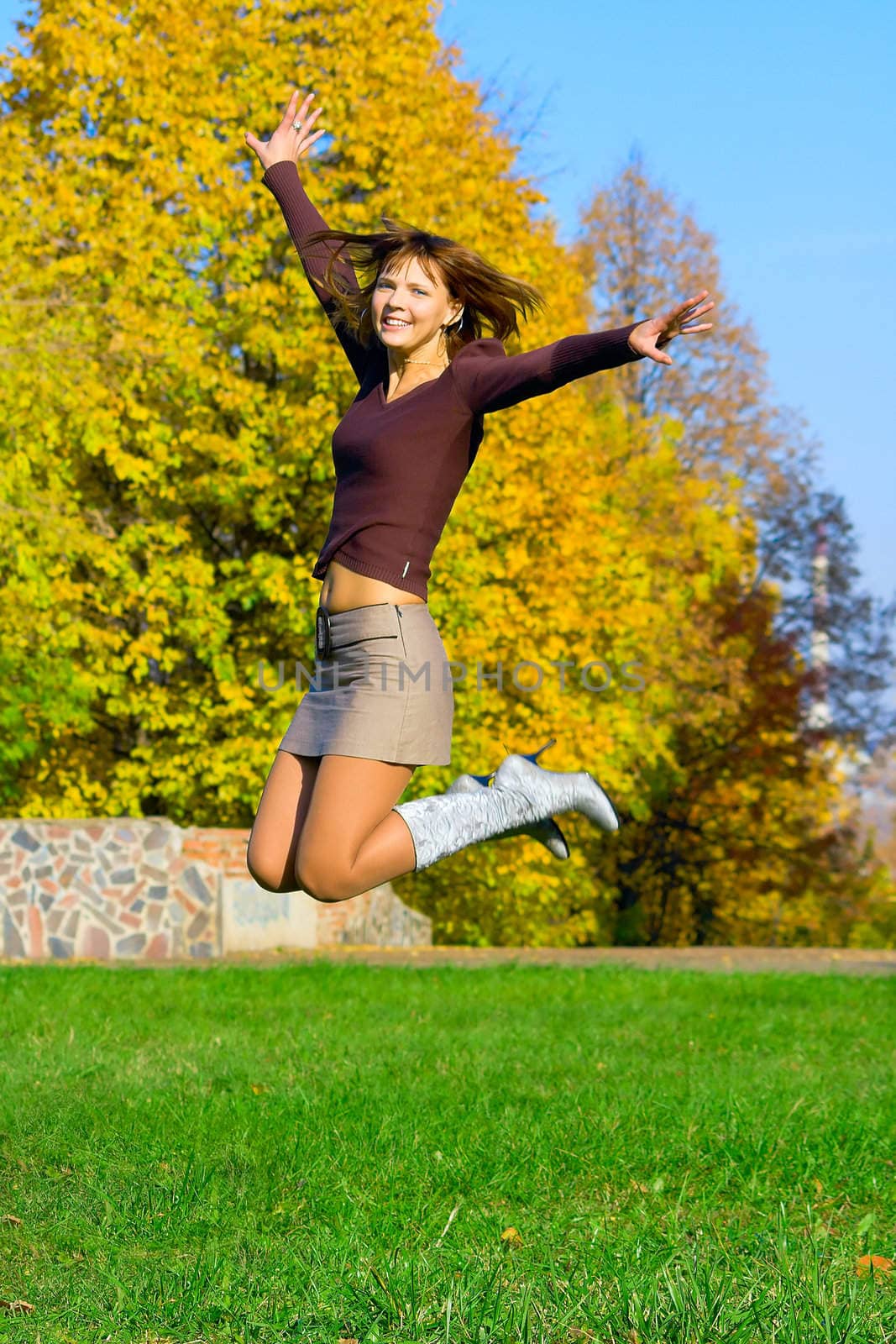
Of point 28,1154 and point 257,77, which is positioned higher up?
point 257,77

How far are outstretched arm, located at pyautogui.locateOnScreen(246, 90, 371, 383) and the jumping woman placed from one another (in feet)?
0.47

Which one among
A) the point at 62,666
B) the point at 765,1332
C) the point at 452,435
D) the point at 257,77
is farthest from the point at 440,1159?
the point at 257,77

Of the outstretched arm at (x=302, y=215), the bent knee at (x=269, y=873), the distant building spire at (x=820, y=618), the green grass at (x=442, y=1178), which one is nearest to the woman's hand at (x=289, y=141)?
the outstretched arm at (x=302, y=215)

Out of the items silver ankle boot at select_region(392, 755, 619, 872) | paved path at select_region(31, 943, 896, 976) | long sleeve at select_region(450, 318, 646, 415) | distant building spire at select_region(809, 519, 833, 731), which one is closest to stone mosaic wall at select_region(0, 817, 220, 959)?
paved path at select_region(31, 943, 896, 976)

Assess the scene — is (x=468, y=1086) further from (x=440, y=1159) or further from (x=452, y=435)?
(x=452, y=435)

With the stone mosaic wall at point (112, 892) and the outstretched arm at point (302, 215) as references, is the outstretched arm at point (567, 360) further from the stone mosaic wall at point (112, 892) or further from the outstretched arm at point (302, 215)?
the stone mosaic wall at point (112, 892)

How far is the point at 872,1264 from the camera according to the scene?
3.84 metres

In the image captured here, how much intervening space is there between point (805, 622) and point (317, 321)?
608 inches

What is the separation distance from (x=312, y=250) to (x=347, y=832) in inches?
79.8

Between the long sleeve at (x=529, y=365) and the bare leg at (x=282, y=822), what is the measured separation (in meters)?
1.24

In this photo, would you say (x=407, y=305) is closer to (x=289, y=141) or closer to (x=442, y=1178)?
(x=289, y=141)

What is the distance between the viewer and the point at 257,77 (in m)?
18.2

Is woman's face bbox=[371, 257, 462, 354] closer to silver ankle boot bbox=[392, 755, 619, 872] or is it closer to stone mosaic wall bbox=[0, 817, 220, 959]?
silver ankle boot bbox=[392, 755, 619, 872]

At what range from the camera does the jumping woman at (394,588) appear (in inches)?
171
